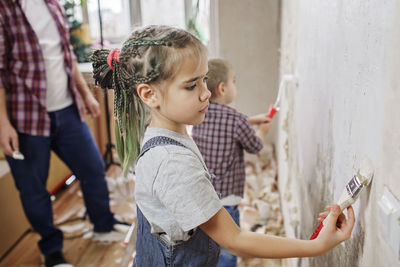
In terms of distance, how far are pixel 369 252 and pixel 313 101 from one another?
0.56 m

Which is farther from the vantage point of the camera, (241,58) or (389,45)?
(241,58)

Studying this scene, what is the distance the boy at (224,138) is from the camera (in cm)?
142

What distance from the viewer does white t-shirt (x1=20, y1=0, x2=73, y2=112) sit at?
157cm

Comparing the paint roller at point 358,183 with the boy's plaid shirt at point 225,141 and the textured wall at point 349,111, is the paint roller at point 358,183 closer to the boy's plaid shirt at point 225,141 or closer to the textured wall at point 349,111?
the textured wall at point 349,111

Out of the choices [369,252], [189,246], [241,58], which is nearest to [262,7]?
[241,58]

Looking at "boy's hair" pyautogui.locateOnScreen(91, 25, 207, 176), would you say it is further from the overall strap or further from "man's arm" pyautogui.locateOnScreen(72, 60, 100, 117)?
"man's arm" pyautogui.locateOnScreen(72, 60, 100, 117)

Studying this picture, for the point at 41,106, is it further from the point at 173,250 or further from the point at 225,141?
the point at 173,250

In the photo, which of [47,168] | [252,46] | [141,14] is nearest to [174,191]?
[47,168]

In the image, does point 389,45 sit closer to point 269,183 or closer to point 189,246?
point 189,246

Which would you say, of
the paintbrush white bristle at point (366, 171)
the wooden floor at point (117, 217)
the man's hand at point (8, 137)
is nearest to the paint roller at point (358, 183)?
the paintbrush white bristle at point (366, 171)

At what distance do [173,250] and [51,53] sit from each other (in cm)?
115

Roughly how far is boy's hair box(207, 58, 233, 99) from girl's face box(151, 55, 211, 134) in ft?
2.06

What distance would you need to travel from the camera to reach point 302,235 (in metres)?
1.32

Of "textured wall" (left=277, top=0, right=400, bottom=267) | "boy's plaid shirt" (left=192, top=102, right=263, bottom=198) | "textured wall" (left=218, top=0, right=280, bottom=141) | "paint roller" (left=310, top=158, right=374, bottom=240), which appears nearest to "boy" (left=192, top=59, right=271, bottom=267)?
"boy's plaid shirt" (left=192, top=102, right=263, bottom=198)
